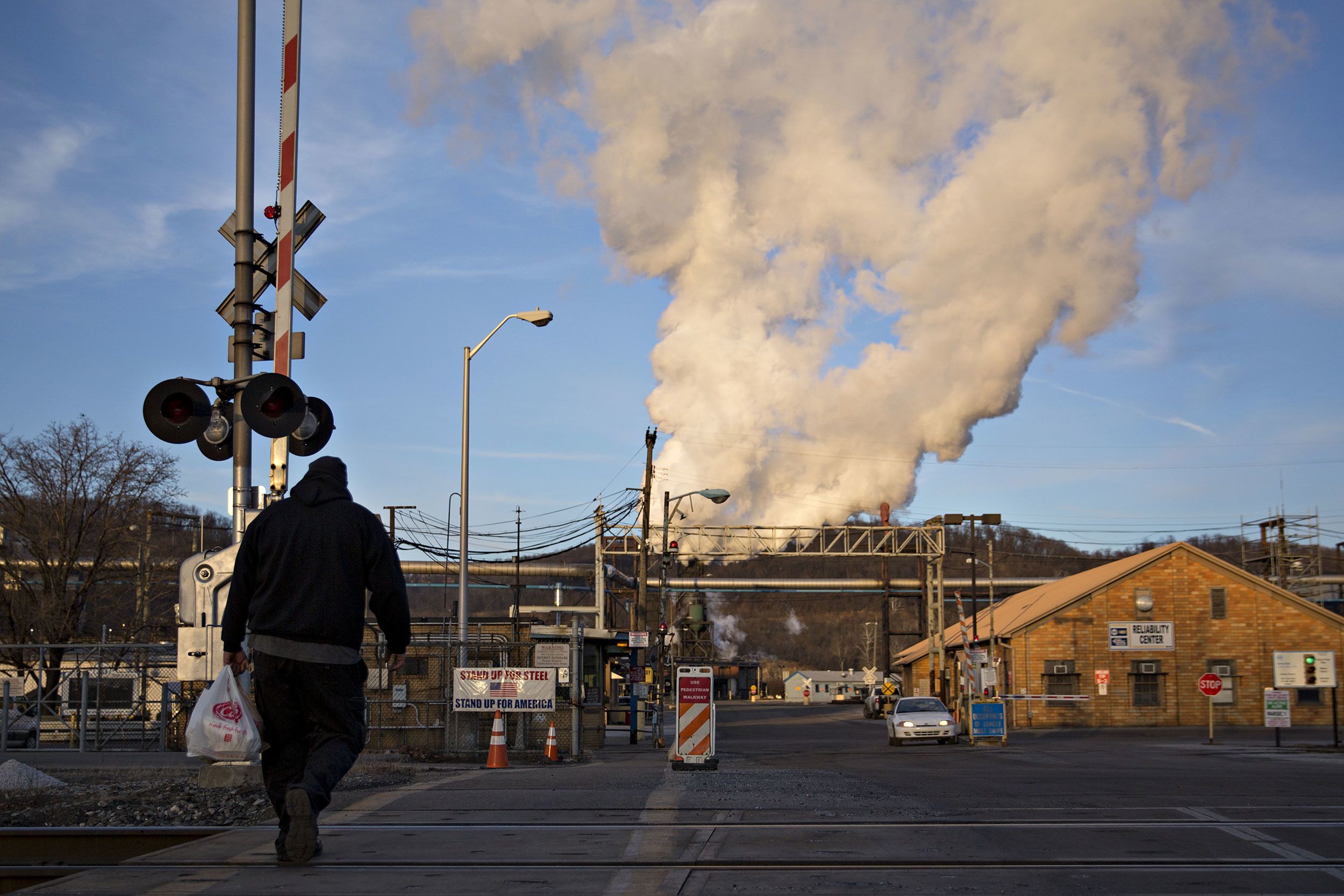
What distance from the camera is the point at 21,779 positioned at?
35.4 feet

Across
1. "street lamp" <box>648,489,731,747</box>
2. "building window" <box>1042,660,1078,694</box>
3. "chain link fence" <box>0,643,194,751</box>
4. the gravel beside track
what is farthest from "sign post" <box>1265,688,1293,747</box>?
"chain link fence" <box>0,643,194,751</box>

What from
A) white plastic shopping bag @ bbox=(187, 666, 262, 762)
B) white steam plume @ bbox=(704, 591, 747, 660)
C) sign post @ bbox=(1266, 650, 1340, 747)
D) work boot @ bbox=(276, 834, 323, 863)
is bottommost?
white steam plume @ bbox=(704, 591, 747, 660)

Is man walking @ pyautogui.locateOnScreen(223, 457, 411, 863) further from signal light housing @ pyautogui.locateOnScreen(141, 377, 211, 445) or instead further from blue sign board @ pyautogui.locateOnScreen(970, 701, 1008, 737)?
blue sign board @ pyautogui.locateOnScreen(970, 701, 1008, 737)

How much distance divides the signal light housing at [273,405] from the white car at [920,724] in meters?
22.9

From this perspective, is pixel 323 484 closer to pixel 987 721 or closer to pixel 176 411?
pixel 176 411

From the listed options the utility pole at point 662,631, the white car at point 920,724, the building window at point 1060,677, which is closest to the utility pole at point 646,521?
the utility pole at point 662,631

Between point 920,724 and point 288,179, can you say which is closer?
point 288,179

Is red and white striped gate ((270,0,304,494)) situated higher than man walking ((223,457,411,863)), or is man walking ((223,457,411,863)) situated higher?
red and white striped gate ((270,0,304,494))

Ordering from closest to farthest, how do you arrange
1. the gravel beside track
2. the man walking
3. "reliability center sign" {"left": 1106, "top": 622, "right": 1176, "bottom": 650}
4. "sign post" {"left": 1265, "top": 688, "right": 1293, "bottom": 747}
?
1. the man walking
2. the gravel beside track
3. "sign post" {"left": 1265, "top": 688, "right": 1293, "bottom": 747}
4. "reliability center sign" {"left": 1106, "top": 622, "right": 1176, "bottom": 650}

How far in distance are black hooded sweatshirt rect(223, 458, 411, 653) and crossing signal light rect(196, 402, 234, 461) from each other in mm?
4011

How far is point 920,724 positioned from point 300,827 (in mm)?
24884

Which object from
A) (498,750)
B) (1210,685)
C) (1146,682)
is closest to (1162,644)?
(1146,682)

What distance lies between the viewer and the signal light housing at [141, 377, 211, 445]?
30.3ft

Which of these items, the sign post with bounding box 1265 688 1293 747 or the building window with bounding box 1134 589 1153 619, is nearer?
the sign post with bounding box 1265 688 1293 747
